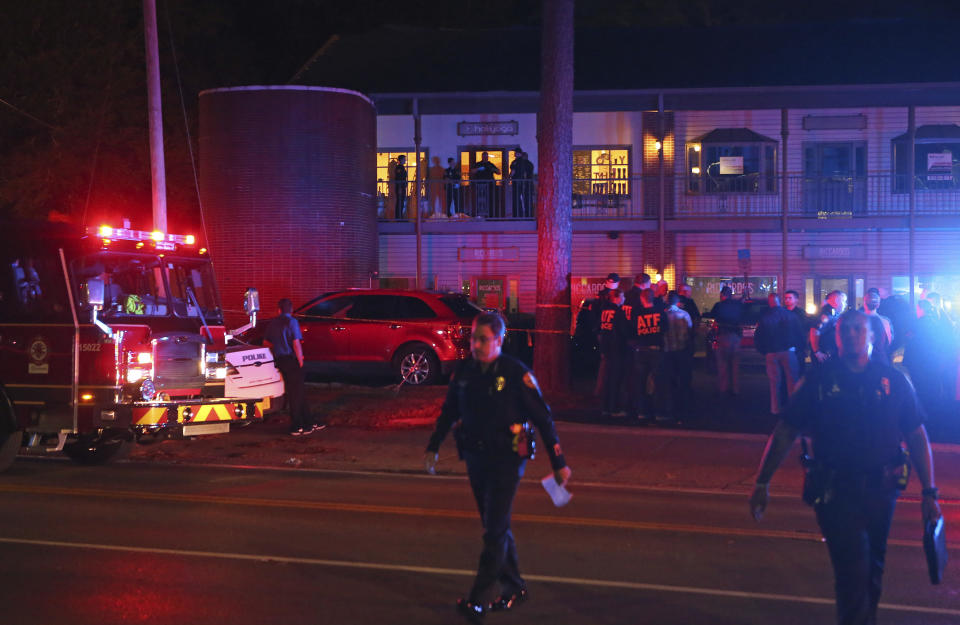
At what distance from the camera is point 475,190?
86.3ft

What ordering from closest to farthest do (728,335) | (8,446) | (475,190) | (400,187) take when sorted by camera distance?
(8,446), (728,335), (475,190), (400,187)

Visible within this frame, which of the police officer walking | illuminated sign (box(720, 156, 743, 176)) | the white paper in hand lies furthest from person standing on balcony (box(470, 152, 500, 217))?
the white paper in hand

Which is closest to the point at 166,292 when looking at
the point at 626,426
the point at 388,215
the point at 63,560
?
the point at 63,560

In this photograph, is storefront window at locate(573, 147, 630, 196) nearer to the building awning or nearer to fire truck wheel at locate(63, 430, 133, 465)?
the building awning

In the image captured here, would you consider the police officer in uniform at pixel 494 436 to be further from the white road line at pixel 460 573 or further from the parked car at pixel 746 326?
the parked car at pixel 746 326

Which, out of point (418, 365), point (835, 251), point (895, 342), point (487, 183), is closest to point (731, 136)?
point (835, 251)

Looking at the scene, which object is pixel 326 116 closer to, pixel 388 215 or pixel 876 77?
pixel 388 215

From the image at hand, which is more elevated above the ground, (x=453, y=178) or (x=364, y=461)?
(x=453, y=178)

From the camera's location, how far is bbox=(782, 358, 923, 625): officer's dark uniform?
4695mm

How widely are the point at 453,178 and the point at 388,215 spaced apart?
6.47 feet

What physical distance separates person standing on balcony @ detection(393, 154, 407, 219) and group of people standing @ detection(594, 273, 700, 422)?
1301cm

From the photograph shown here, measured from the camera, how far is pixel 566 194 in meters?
15.7

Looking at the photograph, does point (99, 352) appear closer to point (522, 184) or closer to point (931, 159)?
point (522, 184)

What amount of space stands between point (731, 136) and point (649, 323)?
1502 cm
